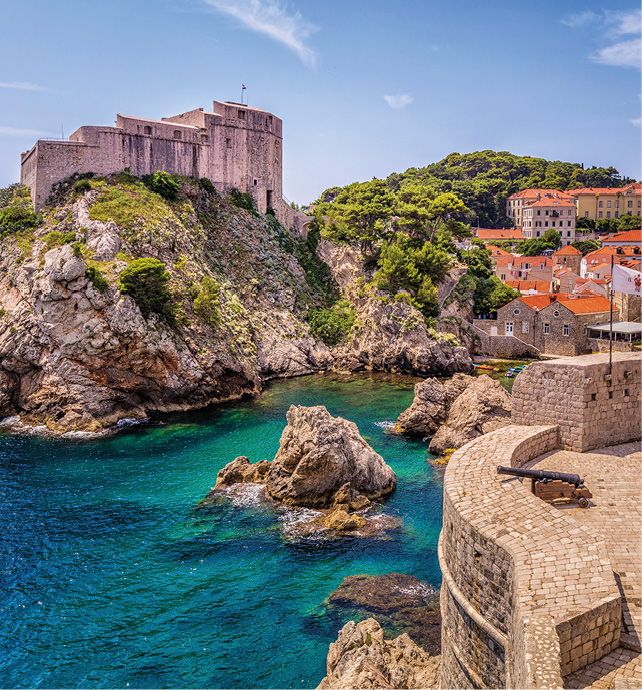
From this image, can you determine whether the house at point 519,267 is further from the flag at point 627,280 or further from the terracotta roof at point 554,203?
the flag at point 627,280

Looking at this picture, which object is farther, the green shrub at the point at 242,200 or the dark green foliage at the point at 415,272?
the green shrub at the point at 242,200

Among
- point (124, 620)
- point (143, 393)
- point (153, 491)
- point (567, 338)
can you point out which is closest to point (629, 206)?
point (567, 338)

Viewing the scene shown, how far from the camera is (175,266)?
37406 mm

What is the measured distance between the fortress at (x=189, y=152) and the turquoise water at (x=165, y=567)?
20206mm

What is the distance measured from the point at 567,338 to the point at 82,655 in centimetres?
3853

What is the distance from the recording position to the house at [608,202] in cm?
7600

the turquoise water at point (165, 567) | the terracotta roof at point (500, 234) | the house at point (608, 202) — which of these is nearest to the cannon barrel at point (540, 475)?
the turquoise water at point (165, 567)

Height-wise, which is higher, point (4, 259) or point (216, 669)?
point (4, 259)

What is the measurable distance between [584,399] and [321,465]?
988cm

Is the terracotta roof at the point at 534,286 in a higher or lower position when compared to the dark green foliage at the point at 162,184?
lower

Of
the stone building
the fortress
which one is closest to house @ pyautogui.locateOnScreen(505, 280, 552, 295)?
the stone building

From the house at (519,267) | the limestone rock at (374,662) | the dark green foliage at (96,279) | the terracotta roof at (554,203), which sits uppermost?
the terracotta roof at (554,203)

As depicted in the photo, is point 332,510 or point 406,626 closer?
point 406,626

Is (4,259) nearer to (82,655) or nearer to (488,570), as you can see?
(82,655)
